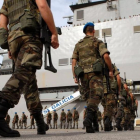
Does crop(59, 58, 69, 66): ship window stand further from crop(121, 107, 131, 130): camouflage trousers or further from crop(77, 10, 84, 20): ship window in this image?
crop(121, 107, 131, 130): camouflage trousers

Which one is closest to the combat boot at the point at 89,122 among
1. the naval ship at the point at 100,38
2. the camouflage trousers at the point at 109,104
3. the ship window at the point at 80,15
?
the camouflage trousers at the point at 109,104

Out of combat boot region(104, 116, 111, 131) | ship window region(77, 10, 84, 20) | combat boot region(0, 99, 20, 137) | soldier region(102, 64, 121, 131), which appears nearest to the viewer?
combat boot region(0, 99, 20, 137)

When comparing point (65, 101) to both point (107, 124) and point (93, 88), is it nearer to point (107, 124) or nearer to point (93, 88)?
point (107, 124)

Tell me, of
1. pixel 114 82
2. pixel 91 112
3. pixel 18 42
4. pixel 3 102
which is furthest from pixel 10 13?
pixel 114 82

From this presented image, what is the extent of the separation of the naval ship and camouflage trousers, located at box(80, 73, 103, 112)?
45.7 ft

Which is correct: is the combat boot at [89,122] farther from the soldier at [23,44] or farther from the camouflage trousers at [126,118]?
the camouflage trousers at [126,118]

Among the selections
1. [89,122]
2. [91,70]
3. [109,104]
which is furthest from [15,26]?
[109,104]

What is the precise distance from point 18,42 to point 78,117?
48.5ft

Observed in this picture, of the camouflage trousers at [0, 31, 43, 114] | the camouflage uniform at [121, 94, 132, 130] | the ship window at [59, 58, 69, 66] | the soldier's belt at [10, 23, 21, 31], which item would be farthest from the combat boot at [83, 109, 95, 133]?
the ship window at [59, 58, 69, 66]

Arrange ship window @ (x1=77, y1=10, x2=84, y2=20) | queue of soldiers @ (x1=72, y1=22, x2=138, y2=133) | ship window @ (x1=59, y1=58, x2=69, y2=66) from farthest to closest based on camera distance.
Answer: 1. ship window @ (x1=77, y1=10, x2=84, y2=20)
2. ship window @ (x1=59, y1=58, x2=69, y2=66)
3. queue of soldiers @ (x1=72, y1=22, x2=138, y2=133)

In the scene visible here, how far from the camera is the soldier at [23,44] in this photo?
182 cm

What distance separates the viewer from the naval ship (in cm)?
1722

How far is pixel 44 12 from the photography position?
203 centimetres

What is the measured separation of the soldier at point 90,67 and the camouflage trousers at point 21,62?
1.02 meters
